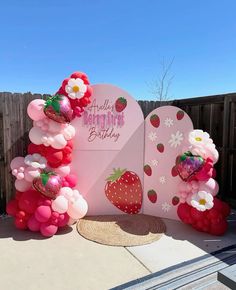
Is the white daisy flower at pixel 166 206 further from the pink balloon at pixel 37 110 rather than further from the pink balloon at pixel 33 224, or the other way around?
the pink balloon at pixel 37 110

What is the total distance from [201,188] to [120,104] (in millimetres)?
1753

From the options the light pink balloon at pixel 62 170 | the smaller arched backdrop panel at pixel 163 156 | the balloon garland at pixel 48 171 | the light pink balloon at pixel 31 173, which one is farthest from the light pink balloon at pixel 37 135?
the smaller arched backdrop panel at pixel 163 156

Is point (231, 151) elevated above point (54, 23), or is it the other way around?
point (54, 23)

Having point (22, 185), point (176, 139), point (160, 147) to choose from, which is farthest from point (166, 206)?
point (22, 185)

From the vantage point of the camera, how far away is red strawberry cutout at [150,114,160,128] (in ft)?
13.3

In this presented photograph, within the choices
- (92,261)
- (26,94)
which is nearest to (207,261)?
(92,261)

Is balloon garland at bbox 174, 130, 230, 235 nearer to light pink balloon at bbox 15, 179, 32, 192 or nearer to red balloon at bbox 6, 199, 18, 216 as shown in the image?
light pink balloon at bbox 15, 179, 32, 192

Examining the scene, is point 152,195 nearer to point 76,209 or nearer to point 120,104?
point 76,209

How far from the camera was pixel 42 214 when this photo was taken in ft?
10.7

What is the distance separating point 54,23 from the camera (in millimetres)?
6297

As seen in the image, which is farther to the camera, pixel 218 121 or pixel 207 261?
pixel 218 121

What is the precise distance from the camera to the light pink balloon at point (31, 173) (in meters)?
3.36

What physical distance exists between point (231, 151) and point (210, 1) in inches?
143

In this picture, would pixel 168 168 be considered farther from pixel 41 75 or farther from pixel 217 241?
pixel 41 75
